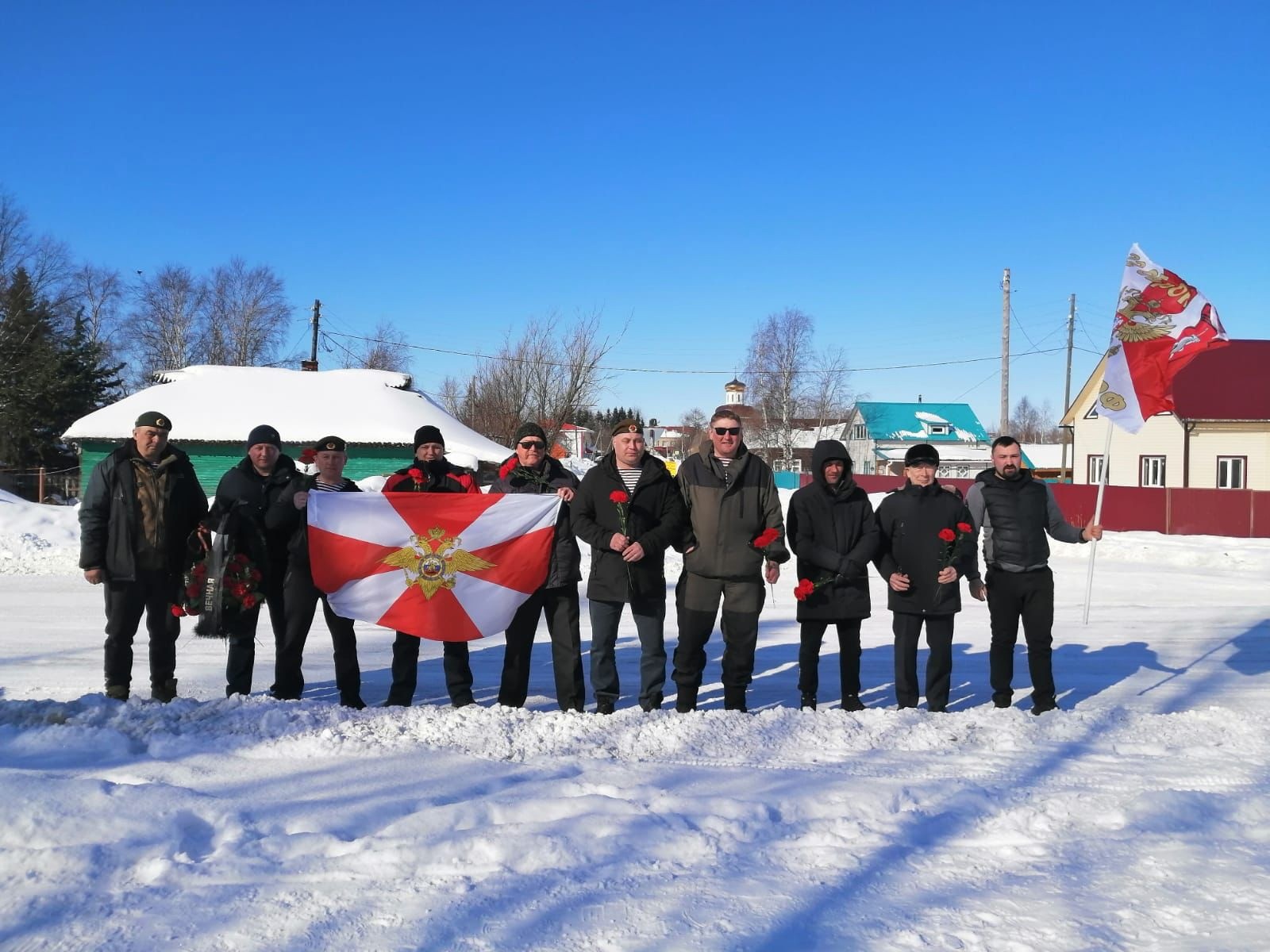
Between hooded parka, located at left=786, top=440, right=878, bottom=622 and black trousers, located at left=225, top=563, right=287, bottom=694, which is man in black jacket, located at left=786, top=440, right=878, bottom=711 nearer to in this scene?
hooded parka, located at left=786, top=440, right=878, bottom=622

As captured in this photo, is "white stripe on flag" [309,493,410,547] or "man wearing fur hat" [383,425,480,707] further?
"white stripe on flag" [309,493,410,547]

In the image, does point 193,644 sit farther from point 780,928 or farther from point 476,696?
point 780,928

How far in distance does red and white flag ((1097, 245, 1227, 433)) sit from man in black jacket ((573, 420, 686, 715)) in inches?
174

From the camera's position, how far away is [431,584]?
6324 millimetres

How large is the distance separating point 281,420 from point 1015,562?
91.1 feet

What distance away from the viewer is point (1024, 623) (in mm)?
6234

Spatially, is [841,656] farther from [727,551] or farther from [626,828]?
[626,828]

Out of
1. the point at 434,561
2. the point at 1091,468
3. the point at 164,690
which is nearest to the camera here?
the point at 164,690

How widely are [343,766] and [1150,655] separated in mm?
7596

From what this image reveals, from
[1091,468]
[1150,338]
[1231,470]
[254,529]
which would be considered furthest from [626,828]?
[1091,468]

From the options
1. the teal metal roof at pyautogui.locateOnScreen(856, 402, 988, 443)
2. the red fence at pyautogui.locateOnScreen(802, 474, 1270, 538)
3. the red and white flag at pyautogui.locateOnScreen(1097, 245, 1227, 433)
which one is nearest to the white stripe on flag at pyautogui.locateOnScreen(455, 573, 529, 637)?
the red and white flag at pyautogui.locateOnScreen(1097, 245, 1227, 433)

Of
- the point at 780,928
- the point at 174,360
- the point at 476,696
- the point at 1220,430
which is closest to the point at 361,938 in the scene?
the point at 780,928

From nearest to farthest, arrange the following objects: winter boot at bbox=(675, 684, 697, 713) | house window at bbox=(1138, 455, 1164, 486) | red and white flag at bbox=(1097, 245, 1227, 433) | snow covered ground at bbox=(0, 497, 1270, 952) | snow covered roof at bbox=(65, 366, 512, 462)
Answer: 1. snow covered ground at bbox=(0, 497, 1270, 952)
2. winter boot at bbox=(675, 684, 697, 713)
3. red and white flag at bbox=(1097, 245, 1227, 433)
4. snow covered roof at bbox=(65, 366, 512, 462)
5. house window at bbox=(1138, 455, 1164, 486)

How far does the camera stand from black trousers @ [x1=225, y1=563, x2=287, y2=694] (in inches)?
237
